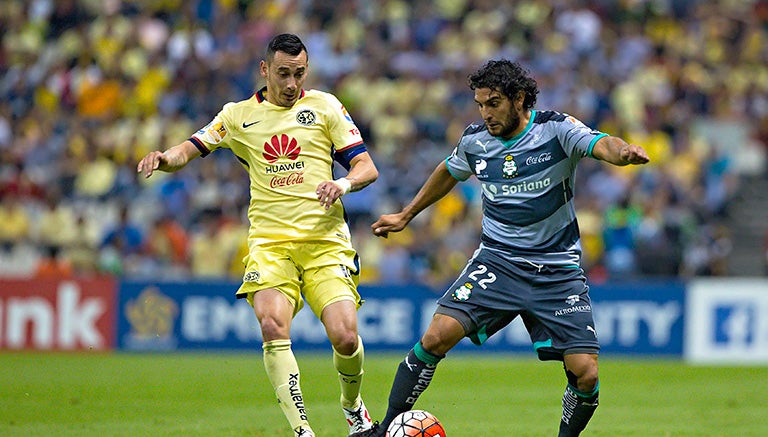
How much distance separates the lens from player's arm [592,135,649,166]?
7402 mm

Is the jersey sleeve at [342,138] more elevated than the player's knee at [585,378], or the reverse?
the jersey sleeve at [342,138]

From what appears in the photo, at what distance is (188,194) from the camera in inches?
845

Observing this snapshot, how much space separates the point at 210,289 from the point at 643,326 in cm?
657

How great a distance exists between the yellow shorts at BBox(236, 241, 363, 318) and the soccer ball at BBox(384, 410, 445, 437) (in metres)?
0.98

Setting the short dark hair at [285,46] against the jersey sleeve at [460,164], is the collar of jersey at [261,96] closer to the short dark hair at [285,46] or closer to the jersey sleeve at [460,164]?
the short dark hair at [285,46]

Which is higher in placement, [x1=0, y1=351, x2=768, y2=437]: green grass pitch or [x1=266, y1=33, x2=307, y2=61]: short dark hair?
[x1=266, y1=33, x2=307, y2=61]: short dark hair

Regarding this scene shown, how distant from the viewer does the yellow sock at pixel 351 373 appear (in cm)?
880

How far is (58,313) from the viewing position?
63.1 feet

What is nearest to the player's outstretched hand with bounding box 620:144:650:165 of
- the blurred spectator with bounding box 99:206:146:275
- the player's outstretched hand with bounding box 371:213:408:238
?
the player's outstretched hand with bounding box 371:213:408:238

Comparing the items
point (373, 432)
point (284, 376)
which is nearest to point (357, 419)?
point (373, 432)

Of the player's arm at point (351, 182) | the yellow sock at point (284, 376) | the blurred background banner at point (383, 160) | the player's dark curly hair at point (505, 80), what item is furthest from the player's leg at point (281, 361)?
the blurred background banner at point (383, 160)

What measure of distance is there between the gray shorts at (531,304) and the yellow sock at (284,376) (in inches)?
42.2

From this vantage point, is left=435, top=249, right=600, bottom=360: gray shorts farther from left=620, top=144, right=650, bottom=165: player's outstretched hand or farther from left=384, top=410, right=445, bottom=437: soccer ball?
left=620, top=144, right=650, bottom=165: player's outstretched hand

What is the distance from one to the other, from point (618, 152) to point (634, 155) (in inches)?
8.4
